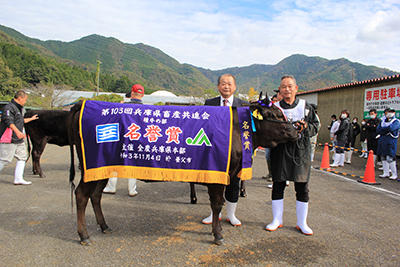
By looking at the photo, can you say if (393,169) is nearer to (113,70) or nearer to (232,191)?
(232,191)

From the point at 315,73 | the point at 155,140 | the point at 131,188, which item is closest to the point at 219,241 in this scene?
the point at 155,140

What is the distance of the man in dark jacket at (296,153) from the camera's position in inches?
134

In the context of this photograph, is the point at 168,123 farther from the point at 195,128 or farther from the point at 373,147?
the point at 373,147

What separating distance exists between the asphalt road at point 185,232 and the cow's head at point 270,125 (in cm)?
135

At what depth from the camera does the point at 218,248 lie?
312 centimetres

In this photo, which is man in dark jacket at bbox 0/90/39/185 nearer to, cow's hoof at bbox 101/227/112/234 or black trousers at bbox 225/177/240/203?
cow's hoof at bbox 101/227/112/234

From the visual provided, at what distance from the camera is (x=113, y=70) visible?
451ft

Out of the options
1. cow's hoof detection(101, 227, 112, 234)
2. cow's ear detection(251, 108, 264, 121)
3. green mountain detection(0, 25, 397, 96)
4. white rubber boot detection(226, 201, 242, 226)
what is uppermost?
green mountain detection(0, 25, 397, 96)

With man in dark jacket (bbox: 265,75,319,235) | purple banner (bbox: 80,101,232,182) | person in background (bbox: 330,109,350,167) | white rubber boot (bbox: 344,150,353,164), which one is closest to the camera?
purple banner (bbox: 80,101,232,182)

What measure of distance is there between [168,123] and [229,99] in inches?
50.4

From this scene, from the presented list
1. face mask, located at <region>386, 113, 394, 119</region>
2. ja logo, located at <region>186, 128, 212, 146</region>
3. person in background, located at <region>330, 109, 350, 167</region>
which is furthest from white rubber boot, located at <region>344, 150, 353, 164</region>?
ja logo, located at <region>186, 128, 212, 146</region>

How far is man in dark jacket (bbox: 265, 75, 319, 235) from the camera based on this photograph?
340 cm

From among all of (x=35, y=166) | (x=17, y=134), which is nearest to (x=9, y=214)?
(x=17, y=134)

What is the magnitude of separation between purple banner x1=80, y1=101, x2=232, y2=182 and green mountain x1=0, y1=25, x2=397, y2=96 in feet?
120
